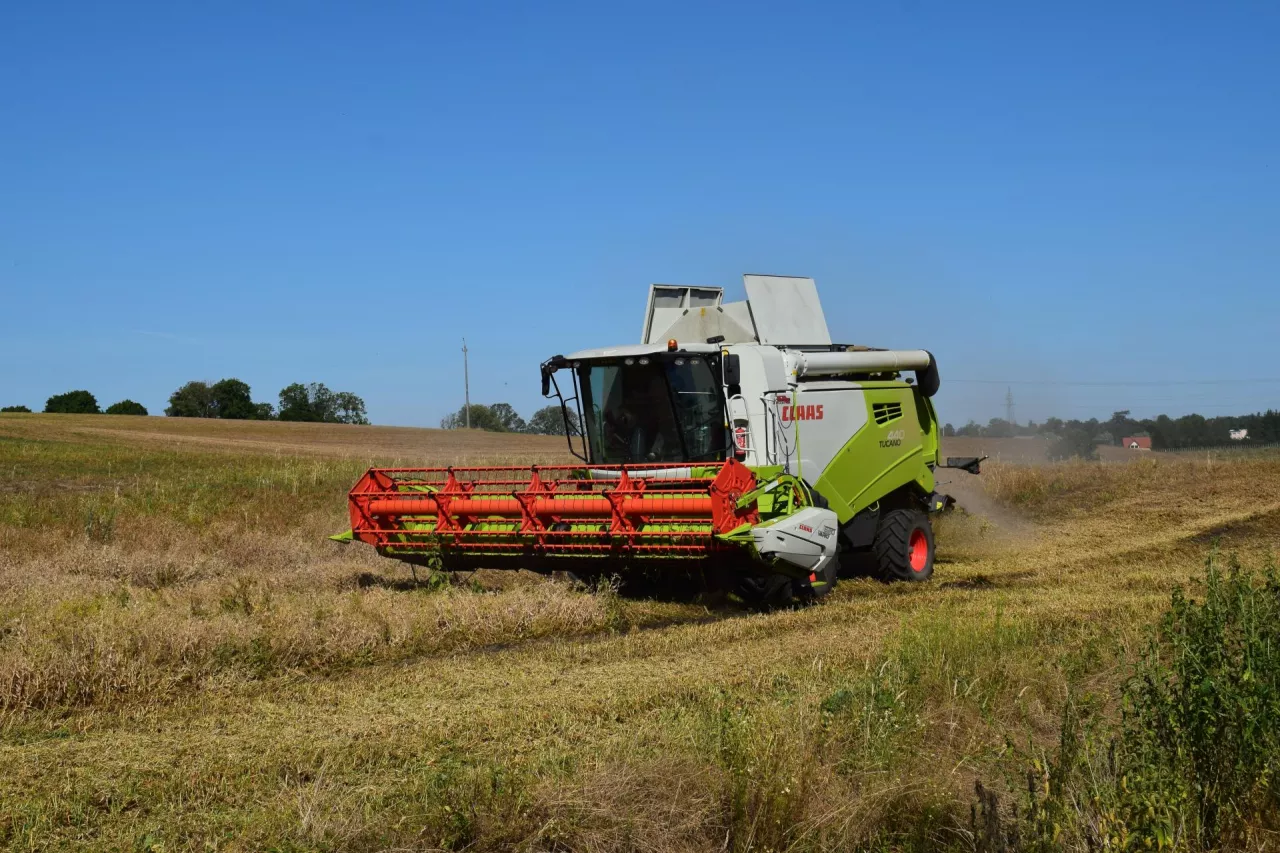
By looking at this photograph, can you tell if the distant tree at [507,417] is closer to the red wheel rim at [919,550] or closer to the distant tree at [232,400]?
the distant tree at [232,400]

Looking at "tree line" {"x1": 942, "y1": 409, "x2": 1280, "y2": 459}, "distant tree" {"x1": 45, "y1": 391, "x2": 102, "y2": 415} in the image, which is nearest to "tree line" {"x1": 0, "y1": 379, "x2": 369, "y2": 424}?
"distant tree" {"x1": 45, "y1": 391, "x2": 102, "y2": 415}

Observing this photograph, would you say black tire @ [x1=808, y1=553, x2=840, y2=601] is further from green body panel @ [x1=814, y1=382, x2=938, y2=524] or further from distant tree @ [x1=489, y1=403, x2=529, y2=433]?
distant tree @ [x1=489, y1=403, x2=529, y2=433]

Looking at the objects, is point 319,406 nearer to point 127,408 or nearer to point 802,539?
point 127,408

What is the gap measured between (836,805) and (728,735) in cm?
56

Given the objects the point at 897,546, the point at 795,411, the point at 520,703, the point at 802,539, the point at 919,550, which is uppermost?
the point at 795,411

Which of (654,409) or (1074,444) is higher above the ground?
(654,409)

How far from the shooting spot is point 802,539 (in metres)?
9.31

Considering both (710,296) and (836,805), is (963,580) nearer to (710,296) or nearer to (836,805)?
(710,296)

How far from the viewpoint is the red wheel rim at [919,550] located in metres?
12.3

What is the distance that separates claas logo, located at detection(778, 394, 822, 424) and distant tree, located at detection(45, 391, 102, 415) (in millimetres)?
71544

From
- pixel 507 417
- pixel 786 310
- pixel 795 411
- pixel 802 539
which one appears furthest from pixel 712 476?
pixel 507 417

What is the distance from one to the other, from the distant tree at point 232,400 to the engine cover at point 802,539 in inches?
2890

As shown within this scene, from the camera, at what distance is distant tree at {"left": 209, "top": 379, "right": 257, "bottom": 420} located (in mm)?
78375

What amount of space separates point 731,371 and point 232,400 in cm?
7474
